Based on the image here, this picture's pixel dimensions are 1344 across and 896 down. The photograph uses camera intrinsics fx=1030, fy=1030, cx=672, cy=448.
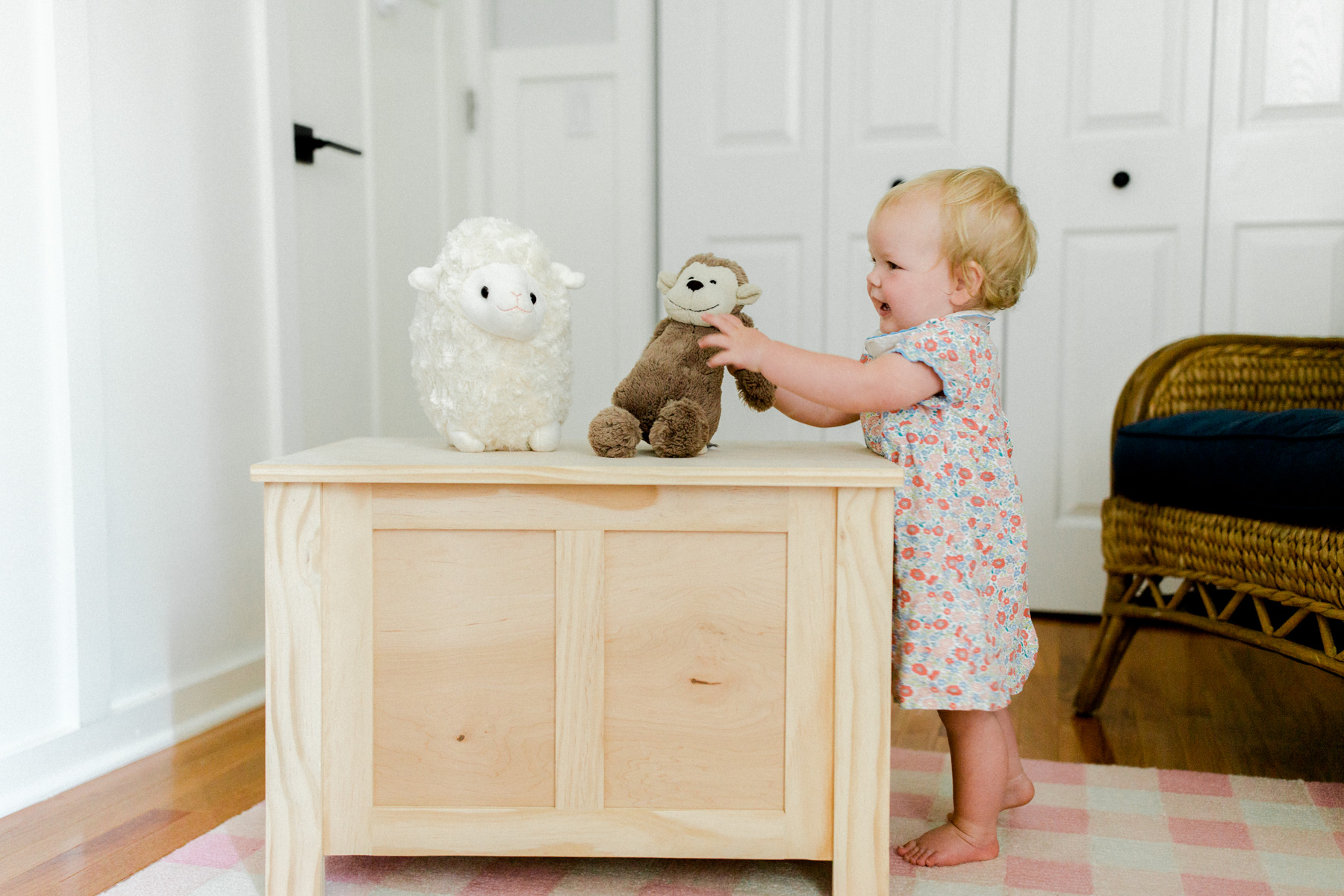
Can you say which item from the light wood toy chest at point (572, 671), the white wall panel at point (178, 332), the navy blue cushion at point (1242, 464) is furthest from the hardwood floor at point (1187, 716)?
the white wall panel at point (178, 332)

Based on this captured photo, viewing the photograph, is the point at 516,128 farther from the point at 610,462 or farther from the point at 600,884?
the point at 600,884

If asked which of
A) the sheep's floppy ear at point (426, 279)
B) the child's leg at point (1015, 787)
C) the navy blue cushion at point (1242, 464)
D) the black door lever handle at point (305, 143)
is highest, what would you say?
the black door lever handle at point (305, 143)

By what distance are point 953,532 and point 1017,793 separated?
13.8 inches

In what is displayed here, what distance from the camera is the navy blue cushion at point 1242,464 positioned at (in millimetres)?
1150

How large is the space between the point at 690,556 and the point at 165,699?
842 millimetres

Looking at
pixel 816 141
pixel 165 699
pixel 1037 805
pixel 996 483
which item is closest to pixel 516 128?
pixel 816 141

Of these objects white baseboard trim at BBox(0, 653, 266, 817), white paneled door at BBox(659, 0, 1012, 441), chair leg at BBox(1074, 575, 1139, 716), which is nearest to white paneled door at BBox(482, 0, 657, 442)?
white paneled door at BBox(659, 0, 1012, 441)

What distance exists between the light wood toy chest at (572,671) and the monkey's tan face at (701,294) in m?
0.18

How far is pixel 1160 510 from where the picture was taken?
1.41 meters

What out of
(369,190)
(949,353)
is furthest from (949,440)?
(369,190)

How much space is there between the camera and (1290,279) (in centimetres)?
200

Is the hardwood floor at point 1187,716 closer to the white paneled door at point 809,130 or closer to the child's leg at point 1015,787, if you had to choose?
the child's leg at point 1015,787

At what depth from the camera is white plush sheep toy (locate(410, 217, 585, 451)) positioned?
1.00 metres

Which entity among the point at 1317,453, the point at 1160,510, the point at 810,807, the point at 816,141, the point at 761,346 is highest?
the point at 816,141
